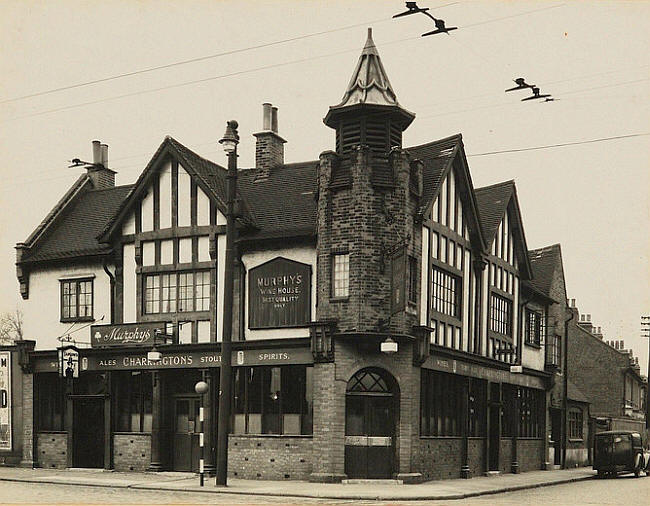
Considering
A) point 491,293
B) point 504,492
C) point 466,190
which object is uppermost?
point 466,190

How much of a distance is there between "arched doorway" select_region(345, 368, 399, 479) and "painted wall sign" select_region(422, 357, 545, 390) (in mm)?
1679

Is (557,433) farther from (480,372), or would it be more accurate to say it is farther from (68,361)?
(68,361)

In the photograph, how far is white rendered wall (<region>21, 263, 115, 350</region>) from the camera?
30484mm

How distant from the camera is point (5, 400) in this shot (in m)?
31.5

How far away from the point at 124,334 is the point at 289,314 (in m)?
5.32

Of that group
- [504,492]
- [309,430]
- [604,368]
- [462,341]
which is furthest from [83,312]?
[604,368]

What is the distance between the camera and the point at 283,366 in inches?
1061

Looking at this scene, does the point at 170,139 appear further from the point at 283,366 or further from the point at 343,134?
the point at 283,366

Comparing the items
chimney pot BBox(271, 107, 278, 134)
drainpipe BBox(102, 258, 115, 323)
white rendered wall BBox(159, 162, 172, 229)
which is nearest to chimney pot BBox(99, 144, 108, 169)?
drainpipe BBox(102, 258, 115, 323)

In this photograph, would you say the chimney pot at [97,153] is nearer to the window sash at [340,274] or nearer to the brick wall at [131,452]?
the brick wall at [131,452]

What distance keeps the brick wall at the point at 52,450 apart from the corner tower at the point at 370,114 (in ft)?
40.6

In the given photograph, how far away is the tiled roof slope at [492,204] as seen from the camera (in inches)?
1319

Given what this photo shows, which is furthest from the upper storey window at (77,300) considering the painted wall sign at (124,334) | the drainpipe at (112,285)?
the painted wall sign at (124,334)

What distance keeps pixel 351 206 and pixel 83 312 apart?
10.1 meters
